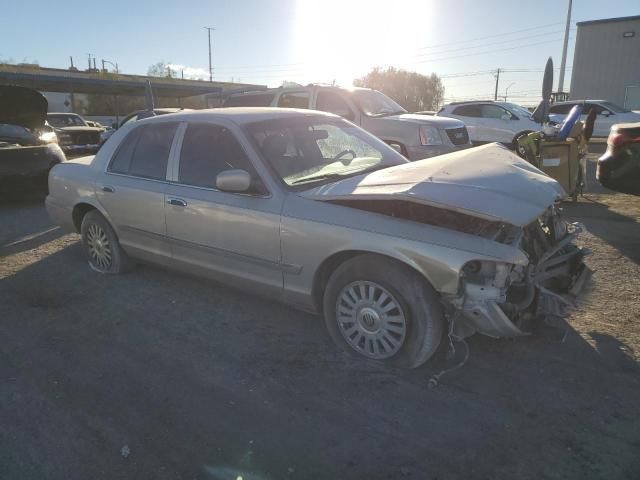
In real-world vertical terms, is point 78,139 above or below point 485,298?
above

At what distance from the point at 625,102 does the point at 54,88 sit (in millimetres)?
34496

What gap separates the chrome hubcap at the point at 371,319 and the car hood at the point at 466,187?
0.61m

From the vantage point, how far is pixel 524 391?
2867 mm

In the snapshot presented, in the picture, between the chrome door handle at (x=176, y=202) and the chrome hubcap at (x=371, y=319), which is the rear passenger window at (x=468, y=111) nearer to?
the chrome door handle at (x=176, y=202)

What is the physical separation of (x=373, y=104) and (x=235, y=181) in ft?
19.8

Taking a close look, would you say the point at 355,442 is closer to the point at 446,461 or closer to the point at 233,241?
the point at 446,461

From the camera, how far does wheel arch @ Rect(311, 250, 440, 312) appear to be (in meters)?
2.86

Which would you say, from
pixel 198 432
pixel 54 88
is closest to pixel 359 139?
pixel 198 432

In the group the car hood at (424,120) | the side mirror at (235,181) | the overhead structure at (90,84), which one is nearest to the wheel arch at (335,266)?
the side mirror at (235,181)

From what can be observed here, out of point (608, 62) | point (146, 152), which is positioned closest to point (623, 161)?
point (146, 152)

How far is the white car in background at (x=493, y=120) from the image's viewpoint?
14203 millimetres

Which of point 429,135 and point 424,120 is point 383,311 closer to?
point 429,135

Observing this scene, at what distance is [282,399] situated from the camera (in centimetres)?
284

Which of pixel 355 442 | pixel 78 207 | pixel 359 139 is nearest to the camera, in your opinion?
pixel 355 442
